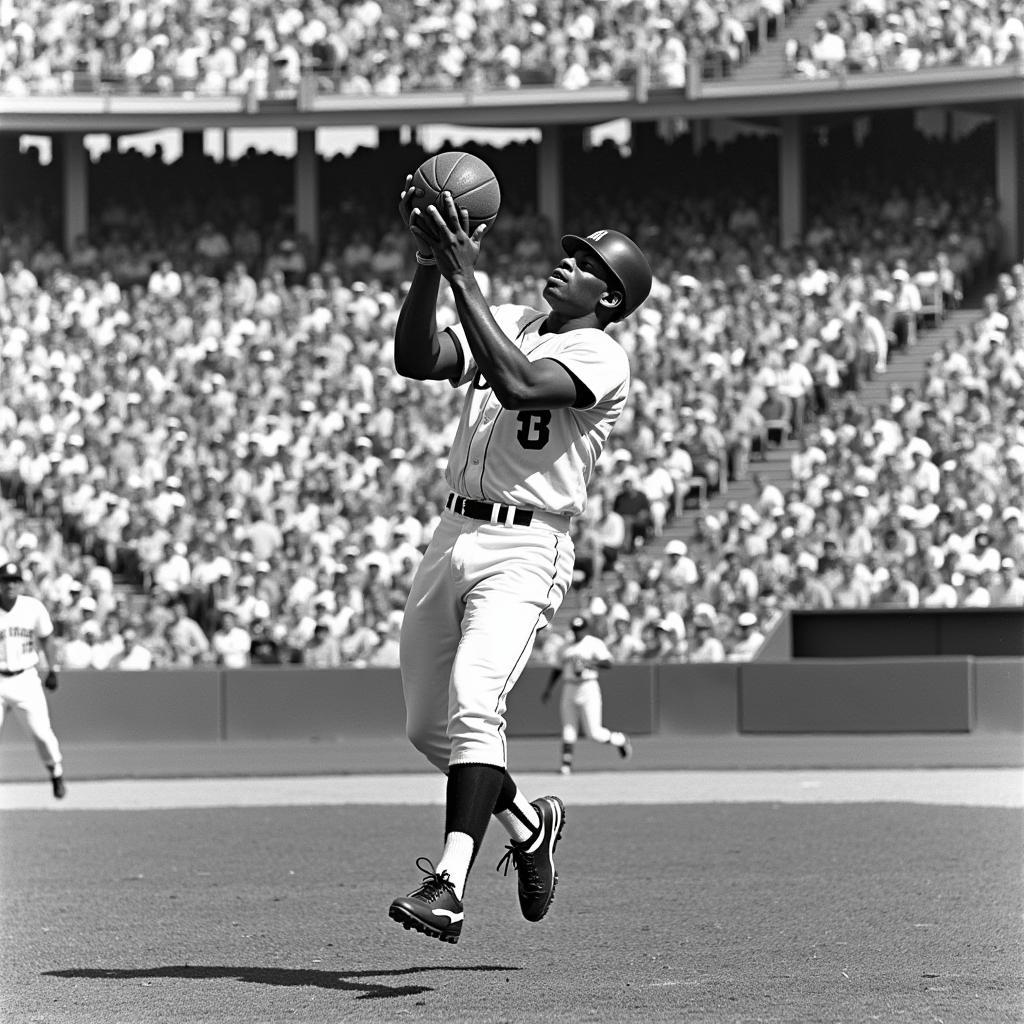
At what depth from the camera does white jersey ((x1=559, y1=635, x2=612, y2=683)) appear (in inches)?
687

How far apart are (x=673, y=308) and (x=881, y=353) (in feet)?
10.3

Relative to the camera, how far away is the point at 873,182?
3170 centimetres

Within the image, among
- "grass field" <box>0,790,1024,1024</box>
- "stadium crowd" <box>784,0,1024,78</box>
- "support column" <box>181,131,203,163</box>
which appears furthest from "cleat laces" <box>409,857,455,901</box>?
"support column" <box>181,131,203,163</box>

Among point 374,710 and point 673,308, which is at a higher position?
point 673,308

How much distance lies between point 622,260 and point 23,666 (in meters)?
9.07

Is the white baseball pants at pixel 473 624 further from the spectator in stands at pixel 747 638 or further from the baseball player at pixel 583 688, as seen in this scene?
the spectator in stands at pixel 747 638

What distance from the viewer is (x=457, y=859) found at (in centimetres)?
575

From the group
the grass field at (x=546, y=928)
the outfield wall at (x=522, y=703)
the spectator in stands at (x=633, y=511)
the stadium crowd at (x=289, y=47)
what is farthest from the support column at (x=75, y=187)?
the grass field at (x=546, y=928)

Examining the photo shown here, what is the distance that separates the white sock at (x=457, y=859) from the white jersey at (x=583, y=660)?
38.1ft

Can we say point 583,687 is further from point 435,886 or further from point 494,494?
point 435,886

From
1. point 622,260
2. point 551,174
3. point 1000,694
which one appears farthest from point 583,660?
point 551,174

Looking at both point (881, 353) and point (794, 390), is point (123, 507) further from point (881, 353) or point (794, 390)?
point (881, 353)

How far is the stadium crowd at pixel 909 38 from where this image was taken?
29.2 metres

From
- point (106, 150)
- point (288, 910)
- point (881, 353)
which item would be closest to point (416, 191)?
point (288, 910)
